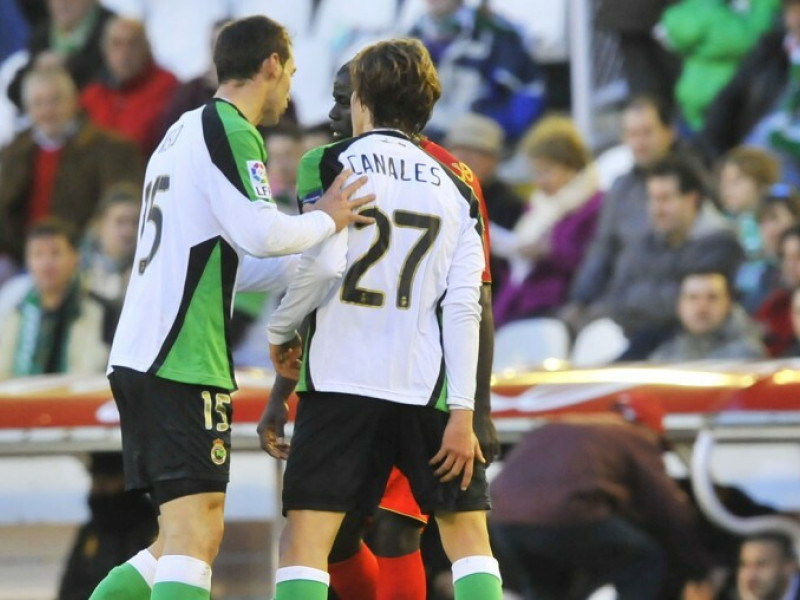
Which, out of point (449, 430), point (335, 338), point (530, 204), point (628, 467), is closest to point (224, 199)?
point (335, 338)

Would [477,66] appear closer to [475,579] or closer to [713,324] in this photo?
[713,324]

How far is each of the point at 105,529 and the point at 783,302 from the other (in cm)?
317

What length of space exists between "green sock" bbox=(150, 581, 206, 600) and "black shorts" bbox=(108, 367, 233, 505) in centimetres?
22

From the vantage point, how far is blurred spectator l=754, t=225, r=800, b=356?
8883 millimetres

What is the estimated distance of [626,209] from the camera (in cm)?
983

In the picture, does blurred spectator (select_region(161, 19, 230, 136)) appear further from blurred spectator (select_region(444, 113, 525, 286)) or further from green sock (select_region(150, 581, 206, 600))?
green sock (select_region(150, 581, 206, 600))

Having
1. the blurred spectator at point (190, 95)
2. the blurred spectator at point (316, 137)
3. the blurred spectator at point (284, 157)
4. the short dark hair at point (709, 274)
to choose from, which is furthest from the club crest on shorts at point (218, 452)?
the blurred spectator at point (190, 95)

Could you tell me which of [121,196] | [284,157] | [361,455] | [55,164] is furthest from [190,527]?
[55,164]

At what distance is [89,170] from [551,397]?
4660 millimetres

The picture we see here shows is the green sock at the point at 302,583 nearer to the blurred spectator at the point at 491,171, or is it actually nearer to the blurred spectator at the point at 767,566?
the blurred spectator at the point at 767,566

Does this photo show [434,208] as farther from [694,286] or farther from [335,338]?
[694,286]

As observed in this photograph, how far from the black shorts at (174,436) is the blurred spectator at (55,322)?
179 inches

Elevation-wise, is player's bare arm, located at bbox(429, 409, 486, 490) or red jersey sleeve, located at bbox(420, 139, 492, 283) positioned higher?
red jersey sleeve, located at bbox(420, 139, 492, 283)

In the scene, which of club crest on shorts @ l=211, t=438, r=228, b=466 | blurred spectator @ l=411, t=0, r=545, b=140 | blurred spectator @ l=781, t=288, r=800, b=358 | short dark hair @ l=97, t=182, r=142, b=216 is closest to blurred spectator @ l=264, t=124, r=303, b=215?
short dark hair @ l=97, t=182, r=142, b=216
